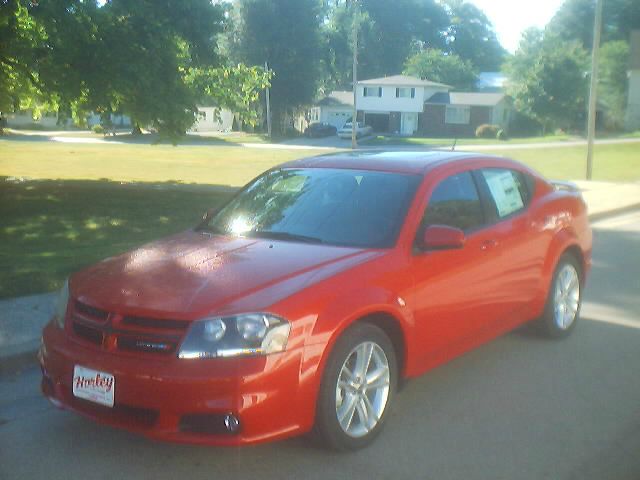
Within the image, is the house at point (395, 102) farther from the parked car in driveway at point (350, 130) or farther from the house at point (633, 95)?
the house at point (633, 95)

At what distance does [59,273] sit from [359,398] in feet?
17.9

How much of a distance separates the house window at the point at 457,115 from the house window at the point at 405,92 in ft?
11.7

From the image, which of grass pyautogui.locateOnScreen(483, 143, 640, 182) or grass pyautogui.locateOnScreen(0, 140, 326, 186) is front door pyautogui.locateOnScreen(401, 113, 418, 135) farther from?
grass pyautogui.locateOnScreen(0, 140, 326, 186)

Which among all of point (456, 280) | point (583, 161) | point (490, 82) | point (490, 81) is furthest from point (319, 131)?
point (456, 280)

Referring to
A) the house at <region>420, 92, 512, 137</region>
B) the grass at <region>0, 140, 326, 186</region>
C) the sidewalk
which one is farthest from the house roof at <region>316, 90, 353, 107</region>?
the sidewalk

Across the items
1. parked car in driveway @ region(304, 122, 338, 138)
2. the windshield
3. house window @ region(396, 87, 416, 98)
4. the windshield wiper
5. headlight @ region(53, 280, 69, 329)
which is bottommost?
headlight @ region(53, 280, 69, 329)

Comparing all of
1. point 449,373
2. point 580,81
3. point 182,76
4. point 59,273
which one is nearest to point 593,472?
point 449,373

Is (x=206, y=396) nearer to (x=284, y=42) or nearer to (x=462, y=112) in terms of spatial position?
(x=284, y=42)

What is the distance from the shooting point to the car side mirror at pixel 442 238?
511cm

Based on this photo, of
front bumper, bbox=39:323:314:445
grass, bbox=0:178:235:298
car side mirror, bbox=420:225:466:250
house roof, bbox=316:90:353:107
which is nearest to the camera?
front bumper, bbox=39:323:314:445

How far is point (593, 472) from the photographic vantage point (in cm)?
441

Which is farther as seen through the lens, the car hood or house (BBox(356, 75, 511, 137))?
house (BBox(356, 75, 511, 137))

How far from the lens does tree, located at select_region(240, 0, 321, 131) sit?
7012cm

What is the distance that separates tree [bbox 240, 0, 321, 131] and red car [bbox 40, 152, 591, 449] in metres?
65.5
